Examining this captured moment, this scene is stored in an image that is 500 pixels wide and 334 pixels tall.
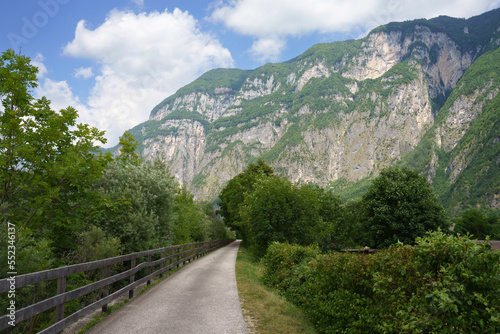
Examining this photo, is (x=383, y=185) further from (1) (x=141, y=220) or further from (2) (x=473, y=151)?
(2) (x=473, y=151)

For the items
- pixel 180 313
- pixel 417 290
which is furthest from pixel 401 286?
pixel 180 313

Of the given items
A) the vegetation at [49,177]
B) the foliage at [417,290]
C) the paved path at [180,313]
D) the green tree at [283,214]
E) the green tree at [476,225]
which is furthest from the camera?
the green tree at [476,225]

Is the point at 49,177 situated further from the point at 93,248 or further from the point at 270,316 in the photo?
the point at 270,316

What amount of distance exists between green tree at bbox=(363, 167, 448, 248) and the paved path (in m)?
26.7

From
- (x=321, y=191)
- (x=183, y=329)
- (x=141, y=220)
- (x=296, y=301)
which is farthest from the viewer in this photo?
(x=321, y=191)

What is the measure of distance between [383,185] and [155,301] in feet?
105

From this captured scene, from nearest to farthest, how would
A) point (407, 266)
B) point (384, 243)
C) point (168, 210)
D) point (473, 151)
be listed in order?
point (407, 266) → point (168, 210) → point (384, 243) → point (473, 151)

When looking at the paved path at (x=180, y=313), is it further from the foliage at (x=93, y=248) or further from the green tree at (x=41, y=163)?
the green tree at (x=41, y=163)

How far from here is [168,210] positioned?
1642 centimetres

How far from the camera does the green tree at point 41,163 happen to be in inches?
340

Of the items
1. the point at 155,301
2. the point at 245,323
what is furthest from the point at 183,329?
the point at 155,301

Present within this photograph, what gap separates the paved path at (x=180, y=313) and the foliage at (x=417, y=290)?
2.19 m

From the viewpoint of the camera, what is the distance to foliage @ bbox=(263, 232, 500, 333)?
11.2ft

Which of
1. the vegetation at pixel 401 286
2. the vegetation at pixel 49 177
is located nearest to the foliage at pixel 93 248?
the vegetation at pixel 49 177
